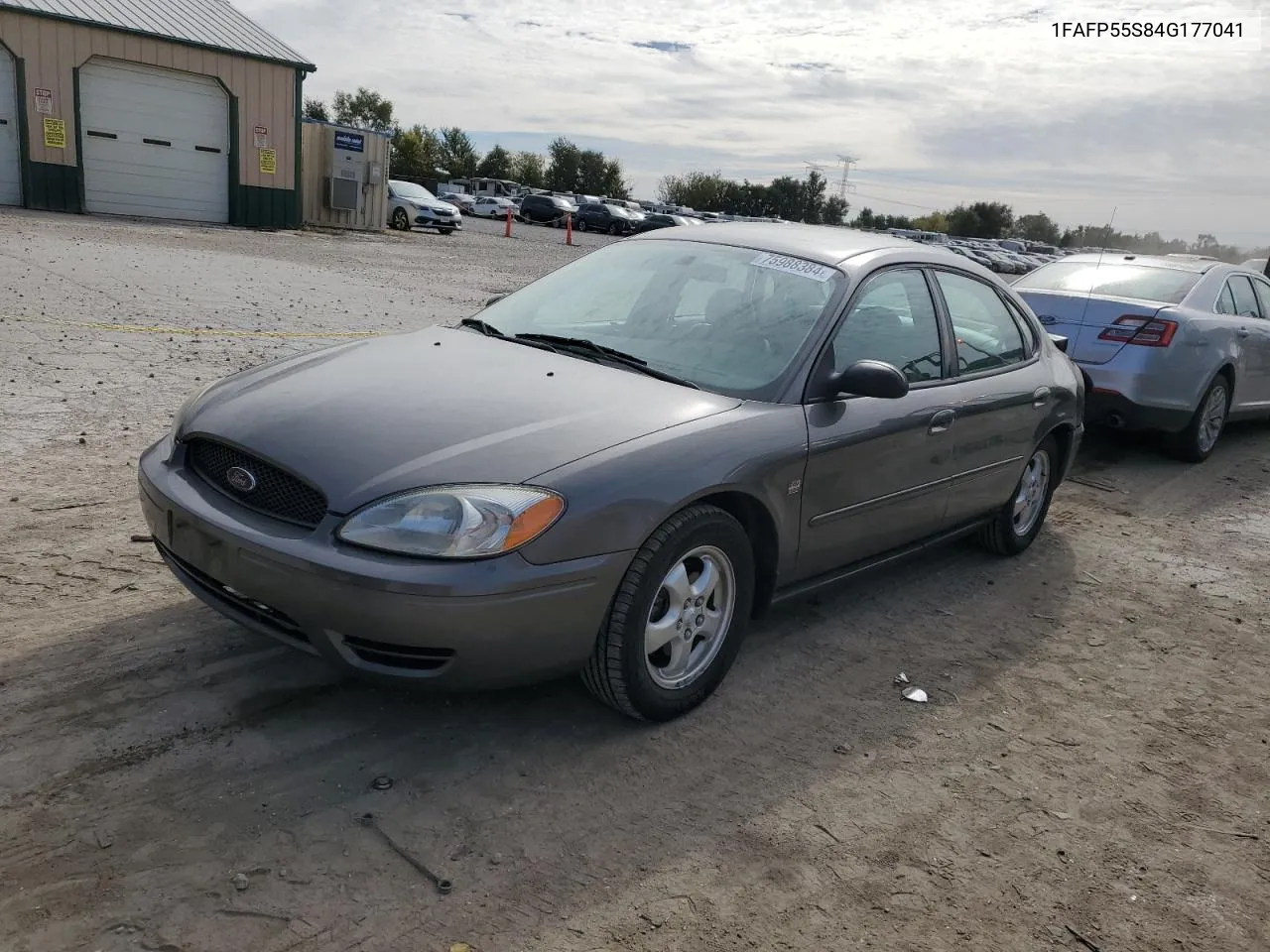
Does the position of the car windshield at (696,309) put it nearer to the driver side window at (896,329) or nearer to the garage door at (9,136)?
the driver side window at (896,329)

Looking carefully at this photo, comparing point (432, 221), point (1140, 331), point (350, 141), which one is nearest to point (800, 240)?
point (1140, 331)

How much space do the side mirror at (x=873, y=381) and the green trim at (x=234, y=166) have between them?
2476cm

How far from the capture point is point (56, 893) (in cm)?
242

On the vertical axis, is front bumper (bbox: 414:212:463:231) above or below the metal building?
below

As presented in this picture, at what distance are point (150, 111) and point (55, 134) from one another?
6.98 feet

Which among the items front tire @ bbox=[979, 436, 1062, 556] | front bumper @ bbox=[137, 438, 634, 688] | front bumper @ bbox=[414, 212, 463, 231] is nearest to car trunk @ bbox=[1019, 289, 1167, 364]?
front tire @ bbox=[979, 436, 1062, 556]

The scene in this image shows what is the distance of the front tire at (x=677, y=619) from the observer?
3162 mm

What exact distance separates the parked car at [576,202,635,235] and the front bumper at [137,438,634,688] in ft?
140

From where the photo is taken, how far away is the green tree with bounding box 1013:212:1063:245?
103188 mm

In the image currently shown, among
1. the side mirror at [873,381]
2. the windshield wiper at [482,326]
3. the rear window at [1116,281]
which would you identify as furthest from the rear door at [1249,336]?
the windshield wiper at [482,326]

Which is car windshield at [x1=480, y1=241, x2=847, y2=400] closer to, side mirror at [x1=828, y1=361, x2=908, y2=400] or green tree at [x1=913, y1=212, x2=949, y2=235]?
side mirror at [x1=828, y1=361, x2=908, y2=400]

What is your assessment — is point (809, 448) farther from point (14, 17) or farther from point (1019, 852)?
point (14, 17)

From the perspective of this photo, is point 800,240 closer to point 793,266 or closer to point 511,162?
point 793,266

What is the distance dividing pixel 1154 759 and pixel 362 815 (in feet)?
8.60
